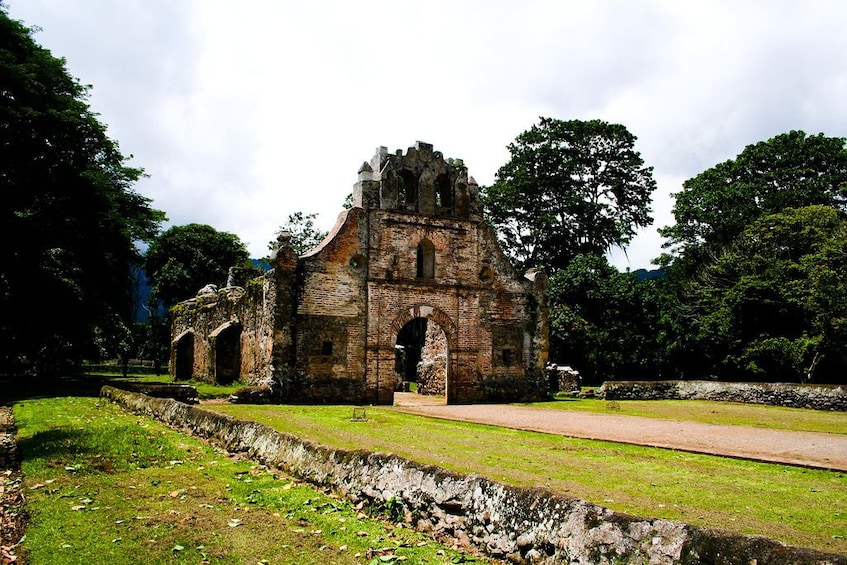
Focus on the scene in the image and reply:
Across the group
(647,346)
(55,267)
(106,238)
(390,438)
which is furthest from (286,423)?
(647,346)

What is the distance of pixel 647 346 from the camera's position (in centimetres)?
3728

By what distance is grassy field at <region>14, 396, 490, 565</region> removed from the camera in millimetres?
5469

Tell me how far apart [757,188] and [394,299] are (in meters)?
29.6

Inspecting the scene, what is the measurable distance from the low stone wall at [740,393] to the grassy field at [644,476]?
1515cm

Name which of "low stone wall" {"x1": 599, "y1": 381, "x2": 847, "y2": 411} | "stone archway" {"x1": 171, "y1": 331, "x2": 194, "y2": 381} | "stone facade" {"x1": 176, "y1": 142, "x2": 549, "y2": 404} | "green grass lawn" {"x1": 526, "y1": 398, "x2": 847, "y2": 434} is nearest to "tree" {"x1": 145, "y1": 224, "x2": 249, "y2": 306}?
"stone archway" {"x1": 171, "y1": 331, "x2": 194, "y2": 381}

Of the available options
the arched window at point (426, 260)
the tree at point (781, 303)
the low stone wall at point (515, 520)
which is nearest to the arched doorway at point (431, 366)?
the arched window at point (426, 260)

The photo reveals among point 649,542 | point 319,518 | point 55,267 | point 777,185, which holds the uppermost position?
point 777,185

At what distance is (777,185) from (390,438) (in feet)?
127

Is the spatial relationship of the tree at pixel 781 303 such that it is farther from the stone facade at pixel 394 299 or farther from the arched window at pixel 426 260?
the arched window at pixel 426 260

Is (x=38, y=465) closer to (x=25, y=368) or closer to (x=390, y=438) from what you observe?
(x=390, y=438)

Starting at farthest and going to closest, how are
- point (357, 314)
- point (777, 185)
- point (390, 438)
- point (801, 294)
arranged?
point (777, 185)
point (801, 294)
point (357, 314)
point (390, 438)

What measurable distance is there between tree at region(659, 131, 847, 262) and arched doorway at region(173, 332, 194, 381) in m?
31.9

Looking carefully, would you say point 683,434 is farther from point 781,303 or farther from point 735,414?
point 781,303

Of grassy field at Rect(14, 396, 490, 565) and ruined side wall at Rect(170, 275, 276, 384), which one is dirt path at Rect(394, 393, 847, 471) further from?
grassy field at Rect(14, 396, 490, 565)
